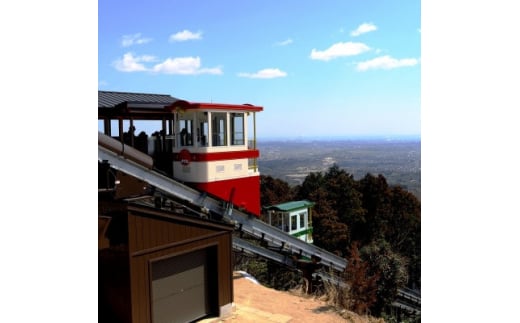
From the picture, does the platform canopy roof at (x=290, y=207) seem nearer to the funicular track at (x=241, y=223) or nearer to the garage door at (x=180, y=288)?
the funicular track at (x=241, y=223)

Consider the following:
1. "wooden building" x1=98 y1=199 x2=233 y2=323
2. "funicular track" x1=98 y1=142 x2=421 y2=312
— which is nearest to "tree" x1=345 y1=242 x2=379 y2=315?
"funicular track" x1=98 y1=142 x2=421 y2=312

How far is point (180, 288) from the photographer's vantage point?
35.1 feet

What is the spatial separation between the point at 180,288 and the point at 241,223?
368 centimetres

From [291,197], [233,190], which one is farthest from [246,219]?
[291,197]

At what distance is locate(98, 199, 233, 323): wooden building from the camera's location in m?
9.34

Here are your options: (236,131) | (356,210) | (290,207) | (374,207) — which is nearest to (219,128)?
(236,131)

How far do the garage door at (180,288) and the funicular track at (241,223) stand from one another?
1.75 metres

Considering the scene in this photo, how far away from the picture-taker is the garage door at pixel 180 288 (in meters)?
10.1

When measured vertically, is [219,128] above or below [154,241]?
above

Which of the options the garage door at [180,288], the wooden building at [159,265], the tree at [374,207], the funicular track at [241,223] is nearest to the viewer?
the wooden building at [159,265]

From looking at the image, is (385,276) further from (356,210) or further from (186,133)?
(356,210)

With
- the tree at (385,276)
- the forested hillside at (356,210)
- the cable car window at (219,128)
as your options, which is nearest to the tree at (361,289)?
the tree at (385,276)

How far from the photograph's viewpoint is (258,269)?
21547 mm
